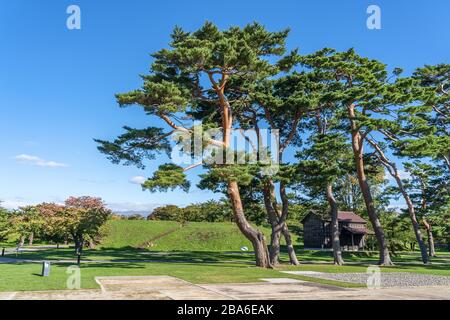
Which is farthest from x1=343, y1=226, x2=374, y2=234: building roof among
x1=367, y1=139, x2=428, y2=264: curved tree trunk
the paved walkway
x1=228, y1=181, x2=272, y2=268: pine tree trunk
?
the paved walkway

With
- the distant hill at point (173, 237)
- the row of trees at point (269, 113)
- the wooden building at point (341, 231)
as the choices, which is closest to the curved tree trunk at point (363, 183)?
the row of trees at point (269, 113)

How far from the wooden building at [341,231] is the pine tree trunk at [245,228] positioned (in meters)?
28.3

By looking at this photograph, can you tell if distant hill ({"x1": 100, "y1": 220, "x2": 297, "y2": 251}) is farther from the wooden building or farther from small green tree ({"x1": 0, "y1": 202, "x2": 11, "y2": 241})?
the wooden building

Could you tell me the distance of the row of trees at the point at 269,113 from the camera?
63.6ft

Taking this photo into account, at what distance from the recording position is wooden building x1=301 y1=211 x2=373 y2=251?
5053 cm

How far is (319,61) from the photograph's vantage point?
24.9 meters

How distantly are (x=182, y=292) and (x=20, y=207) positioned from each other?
41018mm

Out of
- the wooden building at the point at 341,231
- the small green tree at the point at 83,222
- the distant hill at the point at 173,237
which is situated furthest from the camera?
the wooden building at the point at 341,231

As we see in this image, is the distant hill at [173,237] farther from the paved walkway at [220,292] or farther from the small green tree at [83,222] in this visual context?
the paved walkway at [220,292]

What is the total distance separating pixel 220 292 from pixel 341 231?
1670 inches

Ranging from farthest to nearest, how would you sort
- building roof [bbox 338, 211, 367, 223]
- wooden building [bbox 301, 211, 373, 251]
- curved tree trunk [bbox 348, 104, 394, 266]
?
building roof [bbox 338, 211, 367, 223]
wooden building [bbox 301, 211, 373, 251]
curved tree trunk [bbox 348, 104, 394, 266]

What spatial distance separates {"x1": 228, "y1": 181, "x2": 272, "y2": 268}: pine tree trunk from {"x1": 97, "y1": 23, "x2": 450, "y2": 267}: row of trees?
6 centimetres
